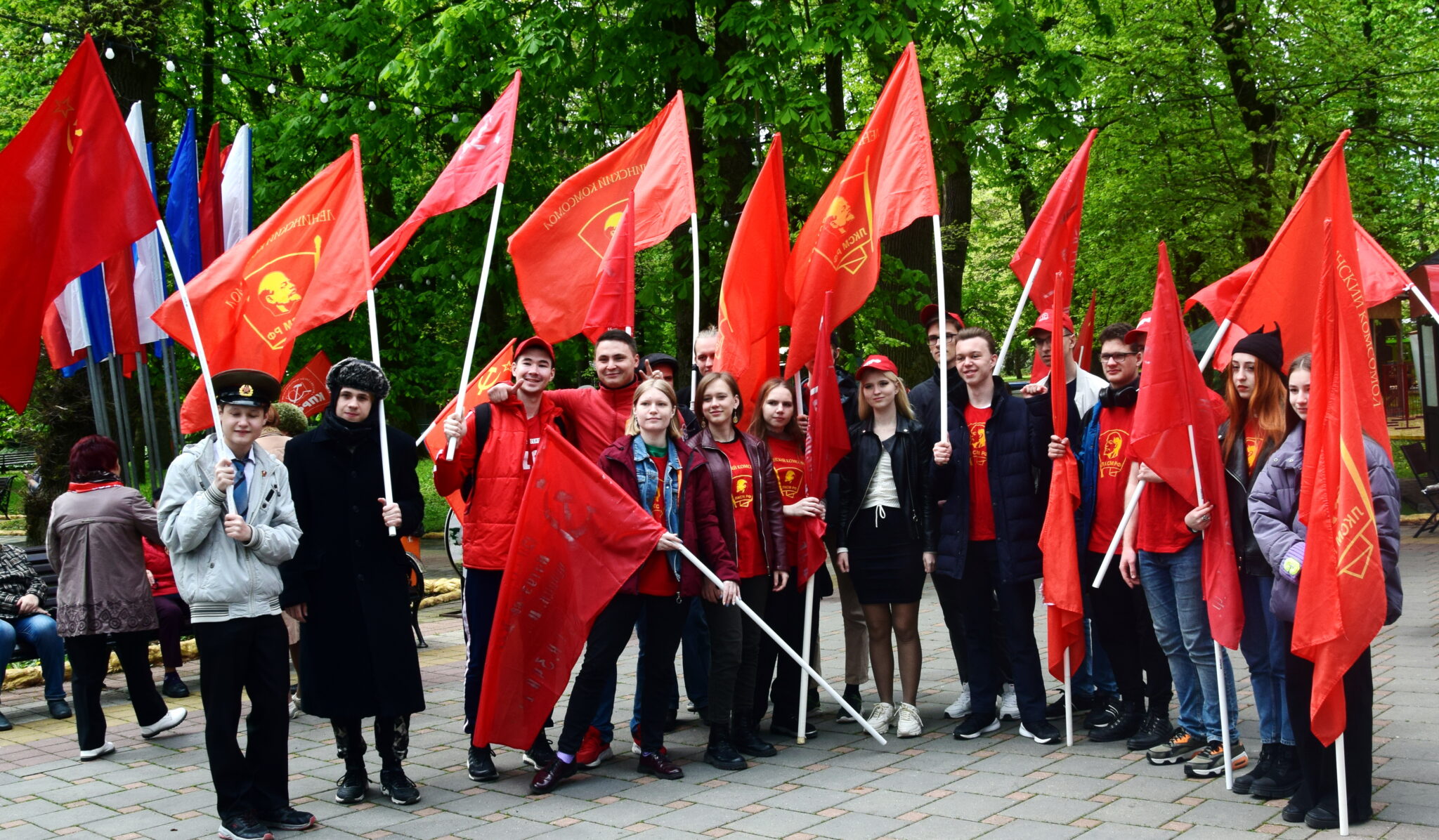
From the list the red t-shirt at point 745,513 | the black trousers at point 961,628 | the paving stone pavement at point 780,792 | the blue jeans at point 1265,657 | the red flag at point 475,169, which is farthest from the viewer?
the red flag at point 475,169

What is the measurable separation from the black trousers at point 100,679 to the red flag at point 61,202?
2.43 metres

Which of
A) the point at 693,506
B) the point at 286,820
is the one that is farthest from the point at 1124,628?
the point at 286,820

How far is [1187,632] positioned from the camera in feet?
20.1

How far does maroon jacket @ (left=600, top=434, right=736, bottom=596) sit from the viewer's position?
21.0 ft

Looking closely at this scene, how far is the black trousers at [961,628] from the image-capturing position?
7176 mm

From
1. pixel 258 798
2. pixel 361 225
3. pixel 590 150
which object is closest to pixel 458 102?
pixel 590 150

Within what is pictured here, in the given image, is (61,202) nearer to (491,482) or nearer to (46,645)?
(491,482)

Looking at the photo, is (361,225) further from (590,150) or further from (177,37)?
(177,37)

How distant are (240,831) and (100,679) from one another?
2.41 metres

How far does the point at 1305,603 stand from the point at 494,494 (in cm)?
383

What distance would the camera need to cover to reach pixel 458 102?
14414mm

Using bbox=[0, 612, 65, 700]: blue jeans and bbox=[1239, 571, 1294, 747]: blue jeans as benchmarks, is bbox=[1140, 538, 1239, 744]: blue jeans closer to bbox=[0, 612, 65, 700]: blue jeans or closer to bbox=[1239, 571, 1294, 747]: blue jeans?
bbox=[1239, 571, 1294, 747]: blue jeans

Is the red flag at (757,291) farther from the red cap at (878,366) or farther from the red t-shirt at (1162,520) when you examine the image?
the red t-shirt at (1162,520)

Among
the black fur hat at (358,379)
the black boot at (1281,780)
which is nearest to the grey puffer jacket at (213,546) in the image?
the black fur hat at (358,379)
